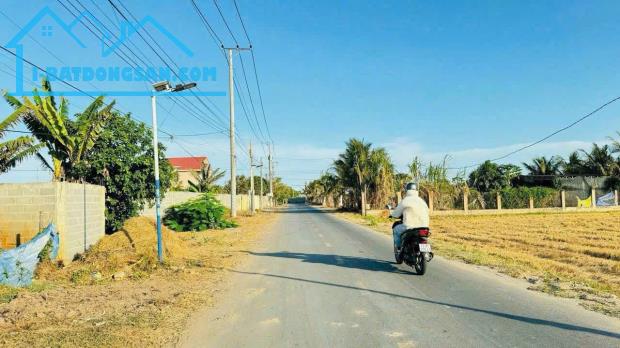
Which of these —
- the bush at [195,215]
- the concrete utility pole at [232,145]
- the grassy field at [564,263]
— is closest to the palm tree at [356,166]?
the concrete utility pole at [232,145]

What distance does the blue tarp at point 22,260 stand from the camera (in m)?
8.68

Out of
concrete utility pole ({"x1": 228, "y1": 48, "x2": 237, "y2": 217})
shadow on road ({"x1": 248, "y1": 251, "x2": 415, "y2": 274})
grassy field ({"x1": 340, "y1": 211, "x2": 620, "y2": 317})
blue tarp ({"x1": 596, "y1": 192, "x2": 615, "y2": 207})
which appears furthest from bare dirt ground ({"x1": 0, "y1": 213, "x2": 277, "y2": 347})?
blue tarp ({"x1": 596, "y1": 192, "x2": 615, "y2": 207})

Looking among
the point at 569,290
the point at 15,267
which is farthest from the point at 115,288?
the point at 569,290

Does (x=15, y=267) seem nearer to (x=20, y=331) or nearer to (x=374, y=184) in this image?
(x=20, y=331)

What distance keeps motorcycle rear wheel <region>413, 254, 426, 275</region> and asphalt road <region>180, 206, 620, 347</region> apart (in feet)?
0.61

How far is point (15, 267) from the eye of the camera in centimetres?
895

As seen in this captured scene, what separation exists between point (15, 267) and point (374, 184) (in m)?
39.4

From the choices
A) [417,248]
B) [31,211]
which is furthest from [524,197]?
[31,211]

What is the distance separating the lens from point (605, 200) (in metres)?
47.2

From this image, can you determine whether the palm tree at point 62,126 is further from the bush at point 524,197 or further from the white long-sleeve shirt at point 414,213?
the bush at point 524,197

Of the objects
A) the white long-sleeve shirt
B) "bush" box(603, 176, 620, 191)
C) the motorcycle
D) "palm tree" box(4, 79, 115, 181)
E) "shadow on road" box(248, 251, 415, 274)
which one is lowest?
"shadow on road" box(248, 251, 415, 274)

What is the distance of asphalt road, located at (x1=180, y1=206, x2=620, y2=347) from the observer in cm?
545

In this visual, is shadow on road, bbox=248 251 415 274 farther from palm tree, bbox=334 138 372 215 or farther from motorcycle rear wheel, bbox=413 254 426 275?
palm tree, bbox=334 138 372 215

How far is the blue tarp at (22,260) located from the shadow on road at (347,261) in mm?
5757
